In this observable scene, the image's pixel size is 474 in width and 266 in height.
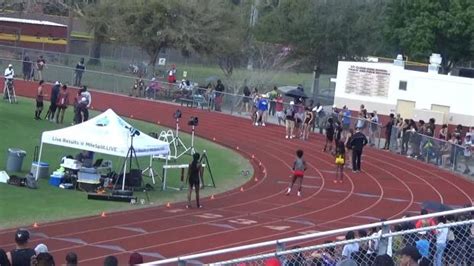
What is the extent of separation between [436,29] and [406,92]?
20.5 metres

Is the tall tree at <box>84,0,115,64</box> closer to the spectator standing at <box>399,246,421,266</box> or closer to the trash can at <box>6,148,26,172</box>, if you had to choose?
the trash can at <box>6,148,26,172</box>

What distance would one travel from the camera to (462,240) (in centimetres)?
1204

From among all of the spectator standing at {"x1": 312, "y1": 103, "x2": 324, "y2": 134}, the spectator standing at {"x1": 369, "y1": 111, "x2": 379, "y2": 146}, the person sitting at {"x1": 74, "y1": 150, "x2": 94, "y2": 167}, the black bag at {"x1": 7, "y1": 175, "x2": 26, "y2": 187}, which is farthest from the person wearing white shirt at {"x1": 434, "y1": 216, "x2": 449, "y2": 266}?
the spectator standing at {"x1": 312, "y1": 103, "x2": 324, "y2": 134}

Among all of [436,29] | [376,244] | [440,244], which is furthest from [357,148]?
[436,29]

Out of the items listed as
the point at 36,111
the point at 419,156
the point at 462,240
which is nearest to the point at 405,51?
the point at 419,156

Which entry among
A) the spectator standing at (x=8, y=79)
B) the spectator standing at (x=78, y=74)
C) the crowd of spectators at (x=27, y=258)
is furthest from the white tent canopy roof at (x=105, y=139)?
the spectator standing at (x=78, y=74)

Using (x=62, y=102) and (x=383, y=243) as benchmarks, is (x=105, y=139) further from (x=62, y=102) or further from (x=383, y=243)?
(x=383, y=243)

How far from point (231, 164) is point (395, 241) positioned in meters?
22.9

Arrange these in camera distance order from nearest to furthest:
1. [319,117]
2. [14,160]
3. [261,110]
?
[14,160]
[319,117]
[261,110]

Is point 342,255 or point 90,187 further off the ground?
point 342,255

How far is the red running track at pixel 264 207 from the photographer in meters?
21.1

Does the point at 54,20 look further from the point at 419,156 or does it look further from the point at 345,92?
the point at 419,156

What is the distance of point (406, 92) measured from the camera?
166 feet

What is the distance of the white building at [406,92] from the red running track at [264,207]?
7.17 metres
